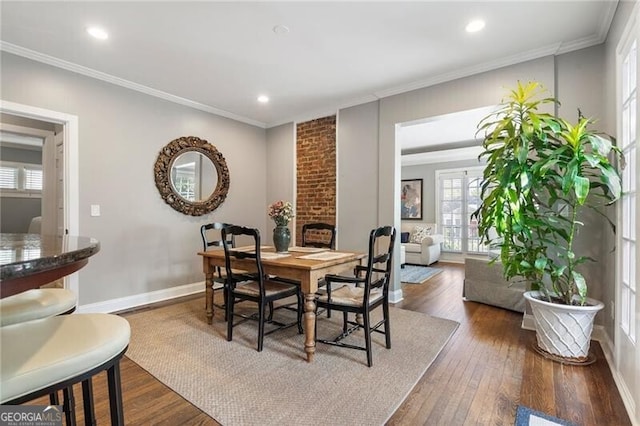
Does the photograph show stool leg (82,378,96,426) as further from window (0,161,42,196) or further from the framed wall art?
the framed wall art

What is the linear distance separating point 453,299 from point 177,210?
3773 millimetres

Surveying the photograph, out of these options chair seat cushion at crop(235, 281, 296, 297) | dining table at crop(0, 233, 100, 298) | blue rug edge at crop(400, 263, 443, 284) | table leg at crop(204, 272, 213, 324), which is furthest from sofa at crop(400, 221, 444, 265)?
dining table at crop(0, 233, 100, 298)

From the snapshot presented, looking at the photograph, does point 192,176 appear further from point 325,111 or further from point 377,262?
point 377,262

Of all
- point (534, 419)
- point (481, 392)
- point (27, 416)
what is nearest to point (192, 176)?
point (27, 416)

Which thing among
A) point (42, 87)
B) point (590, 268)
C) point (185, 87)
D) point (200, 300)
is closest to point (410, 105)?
point (590, 268)

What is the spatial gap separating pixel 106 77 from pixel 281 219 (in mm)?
2580

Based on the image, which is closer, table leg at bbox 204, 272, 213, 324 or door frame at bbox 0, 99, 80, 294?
table leg at bbox 204, 272, 213, 324

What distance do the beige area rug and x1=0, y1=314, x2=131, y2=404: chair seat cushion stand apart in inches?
38.2

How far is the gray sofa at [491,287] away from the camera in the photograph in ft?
11.0

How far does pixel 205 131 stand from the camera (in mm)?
4367

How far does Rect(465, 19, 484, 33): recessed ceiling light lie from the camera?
2.43 metres

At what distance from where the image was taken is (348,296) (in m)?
2.38

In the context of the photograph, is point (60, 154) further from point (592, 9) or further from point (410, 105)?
point (592, 9)

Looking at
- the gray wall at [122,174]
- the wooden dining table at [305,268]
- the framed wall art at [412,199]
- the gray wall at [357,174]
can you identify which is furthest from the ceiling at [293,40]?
the framed wall art at [412,199]
